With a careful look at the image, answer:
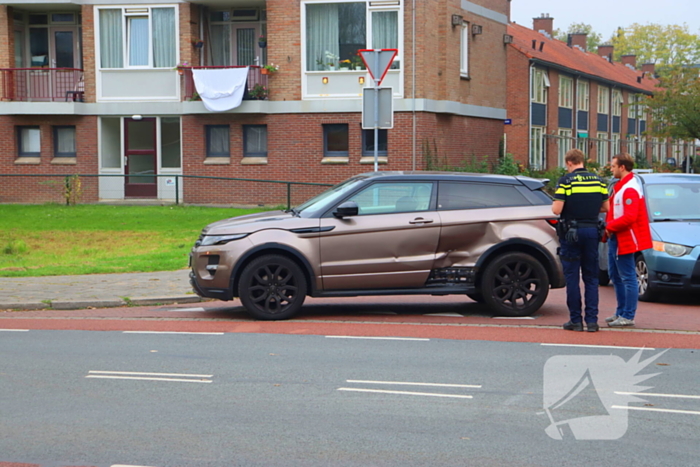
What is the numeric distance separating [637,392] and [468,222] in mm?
4015

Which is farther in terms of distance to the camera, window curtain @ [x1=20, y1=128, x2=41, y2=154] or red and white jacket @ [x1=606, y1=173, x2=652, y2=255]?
window curtain @ [x1=20, y1=128, x2=41, y2=154]

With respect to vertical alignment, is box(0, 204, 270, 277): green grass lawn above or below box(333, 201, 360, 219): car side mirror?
below

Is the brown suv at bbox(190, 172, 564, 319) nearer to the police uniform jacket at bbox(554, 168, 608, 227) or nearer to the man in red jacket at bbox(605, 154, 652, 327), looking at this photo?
the man in red jacket at bbox(605, 154, 652, 327)

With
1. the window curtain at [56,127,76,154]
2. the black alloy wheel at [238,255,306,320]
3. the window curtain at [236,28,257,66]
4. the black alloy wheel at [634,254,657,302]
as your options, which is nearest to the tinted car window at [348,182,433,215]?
the black alloy wheel at [238,255,306,320]

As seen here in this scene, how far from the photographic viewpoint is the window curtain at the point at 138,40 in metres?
29.5

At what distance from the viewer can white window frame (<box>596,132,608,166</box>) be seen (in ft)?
175

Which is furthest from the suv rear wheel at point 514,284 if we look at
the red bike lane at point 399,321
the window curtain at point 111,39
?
the window curtain at point 111,39

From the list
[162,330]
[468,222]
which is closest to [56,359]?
[162,330]

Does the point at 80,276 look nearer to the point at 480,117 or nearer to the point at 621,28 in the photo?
the point at 480,117

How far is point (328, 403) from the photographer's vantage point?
6.73 metres

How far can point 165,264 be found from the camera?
51.9 feet

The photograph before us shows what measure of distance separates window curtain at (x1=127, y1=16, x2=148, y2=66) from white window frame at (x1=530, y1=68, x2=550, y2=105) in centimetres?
1826

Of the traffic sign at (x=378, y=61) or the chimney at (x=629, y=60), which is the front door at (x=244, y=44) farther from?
the chimney at (x=629, y=60)

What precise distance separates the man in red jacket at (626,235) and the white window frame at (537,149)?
30867mm
